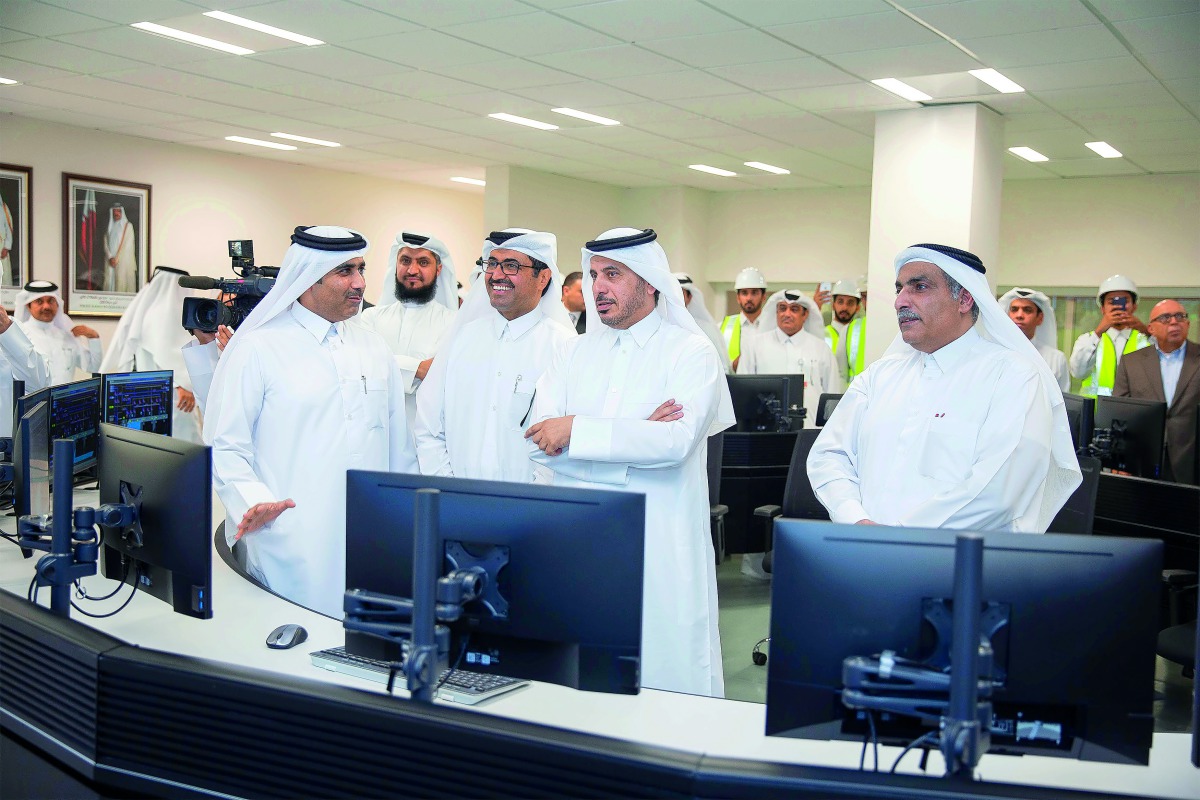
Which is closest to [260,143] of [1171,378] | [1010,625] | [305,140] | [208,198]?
[305,140]

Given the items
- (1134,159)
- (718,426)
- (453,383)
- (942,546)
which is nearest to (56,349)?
(453,383)

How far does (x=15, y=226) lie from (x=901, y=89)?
7601 mm

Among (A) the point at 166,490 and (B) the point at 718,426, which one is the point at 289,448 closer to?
(A) the point at 166,490

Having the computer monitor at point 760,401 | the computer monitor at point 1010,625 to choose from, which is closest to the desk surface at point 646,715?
the computer monitor at point 1010,625

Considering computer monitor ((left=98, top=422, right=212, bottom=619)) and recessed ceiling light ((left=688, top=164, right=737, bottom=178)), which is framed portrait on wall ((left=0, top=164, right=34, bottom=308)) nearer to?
recessed ceiling light ((left=688, top=164, right=737, bottom=178))

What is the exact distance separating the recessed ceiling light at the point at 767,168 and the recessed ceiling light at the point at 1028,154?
8.10 feet

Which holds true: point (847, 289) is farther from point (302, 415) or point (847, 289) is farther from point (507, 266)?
point (302, 415)

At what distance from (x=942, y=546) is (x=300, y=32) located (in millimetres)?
Answer: 5768

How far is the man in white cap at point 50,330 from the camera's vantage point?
7621 mm

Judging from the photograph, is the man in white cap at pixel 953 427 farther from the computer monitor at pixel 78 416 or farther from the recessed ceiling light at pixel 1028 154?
the recessed ceiling light at pixel 1028 154

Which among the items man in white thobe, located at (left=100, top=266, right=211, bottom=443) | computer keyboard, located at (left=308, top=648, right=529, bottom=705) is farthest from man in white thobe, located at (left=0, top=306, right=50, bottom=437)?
computer keyboard, located at (left=308, top=648, right=529, bottom=705)

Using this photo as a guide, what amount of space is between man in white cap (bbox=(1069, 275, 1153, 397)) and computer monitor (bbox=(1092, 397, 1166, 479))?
7.32 ft

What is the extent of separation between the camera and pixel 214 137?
10.2 meters

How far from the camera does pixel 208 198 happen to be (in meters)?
11.1
